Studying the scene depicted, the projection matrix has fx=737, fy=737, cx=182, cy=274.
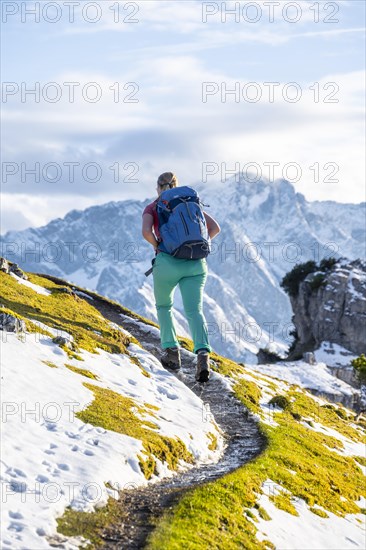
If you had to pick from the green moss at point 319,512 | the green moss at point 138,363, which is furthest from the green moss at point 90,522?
the green moss at point 138,363

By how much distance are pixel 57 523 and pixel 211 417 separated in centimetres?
1270

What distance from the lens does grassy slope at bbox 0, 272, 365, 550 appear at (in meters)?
13.9

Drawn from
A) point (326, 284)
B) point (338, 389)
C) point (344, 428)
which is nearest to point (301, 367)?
point (338, 389)

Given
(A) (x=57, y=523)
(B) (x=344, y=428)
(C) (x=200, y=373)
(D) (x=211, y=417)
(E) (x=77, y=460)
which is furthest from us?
(B) (x=344, y=428)

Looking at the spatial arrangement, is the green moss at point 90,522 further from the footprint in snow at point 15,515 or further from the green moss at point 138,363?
the green moss at point 138,363

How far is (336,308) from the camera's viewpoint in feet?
452

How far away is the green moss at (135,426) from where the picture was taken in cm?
1809

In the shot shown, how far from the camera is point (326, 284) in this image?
13925cm

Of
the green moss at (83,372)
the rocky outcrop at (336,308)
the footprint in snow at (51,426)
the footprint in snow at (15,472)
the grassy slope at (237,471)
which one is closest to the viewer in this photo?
the grassy slope at (237,471)

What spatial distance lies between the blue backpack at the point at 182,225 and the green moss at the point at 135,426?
460 centimetres

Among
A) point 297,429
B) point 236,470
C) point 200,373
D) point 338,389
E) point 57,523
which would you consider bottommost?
point 338,389

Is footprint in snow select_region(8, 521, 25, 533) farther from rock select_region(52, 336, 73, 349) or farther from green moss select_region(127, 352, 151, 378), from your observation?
green moss select_region(127, 352, 151, 378)

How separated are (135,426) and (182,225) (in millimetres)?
5614

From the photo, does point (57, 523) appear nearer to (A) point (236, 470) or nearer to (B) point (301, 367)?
(A) point (236, 470)
